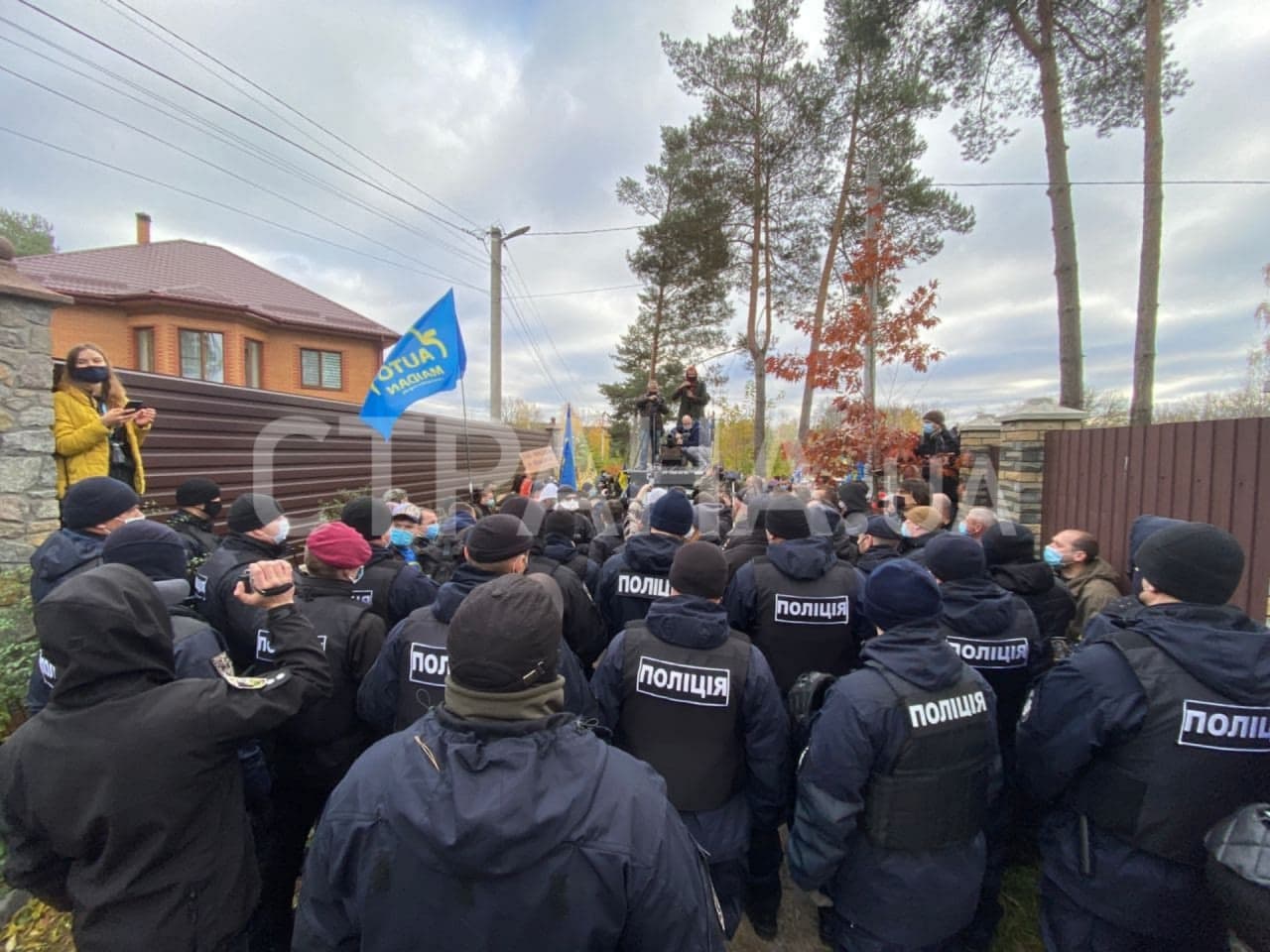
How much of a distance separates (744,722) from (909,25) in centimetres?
1043

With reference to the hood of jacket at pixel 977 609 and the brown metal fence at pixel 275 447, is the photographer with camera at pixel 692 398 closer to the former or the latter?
the brown metal fence at pixel 275 447

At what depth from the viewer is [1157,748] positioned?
5.80 feet

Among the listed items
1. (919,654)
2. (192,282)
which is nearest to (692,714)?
(919,654)

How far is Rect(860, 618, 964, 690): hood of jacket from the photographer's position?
6.38 ft

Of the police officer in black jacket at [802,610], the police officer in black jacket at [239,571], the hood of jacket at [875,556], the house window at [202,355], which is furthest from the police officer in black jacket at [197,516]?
the house window at [202,355]

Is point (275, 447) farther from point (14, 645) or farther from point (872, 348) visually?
point (872, 348)

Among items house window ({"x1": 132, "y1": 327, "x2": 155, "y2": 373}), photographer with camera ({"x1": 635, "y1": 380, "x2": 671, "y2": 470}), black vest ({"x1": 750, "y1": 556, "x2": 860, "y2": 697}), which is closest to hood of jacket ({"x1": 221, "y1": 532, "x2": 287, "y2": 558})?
black vest ({"x1": 750, "y1": 556, "x2": 860, "y2": 697})

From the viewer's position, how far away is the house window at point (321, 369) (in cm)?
Answer: 1986

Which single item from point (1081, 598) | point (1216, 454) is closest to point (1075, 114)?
point (1216, 454)

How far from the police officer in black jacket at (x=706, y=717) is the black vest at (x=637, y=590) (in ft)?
3.52

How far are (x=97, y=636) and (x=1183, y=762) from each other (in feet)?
9.97

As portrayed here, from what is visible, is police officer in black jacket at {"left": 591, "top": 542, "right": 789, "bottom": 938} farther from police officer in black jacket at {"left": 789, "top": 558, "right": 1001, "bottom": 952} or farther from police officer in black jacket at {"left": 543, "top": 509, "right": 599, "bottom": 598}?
police officer in black jacket at {"left": 543, "top": 509, "right": 599, "bottom": 598}

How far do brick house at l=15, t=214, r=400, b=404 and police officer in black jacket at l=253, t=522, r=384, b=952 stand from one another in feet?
52.1

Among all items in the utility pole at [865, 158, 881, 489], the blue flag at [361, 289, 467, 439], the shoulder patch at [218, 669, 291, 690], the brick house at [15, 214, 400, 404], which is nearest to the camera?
the shoulder patch at [218, 669, 291, 690]
